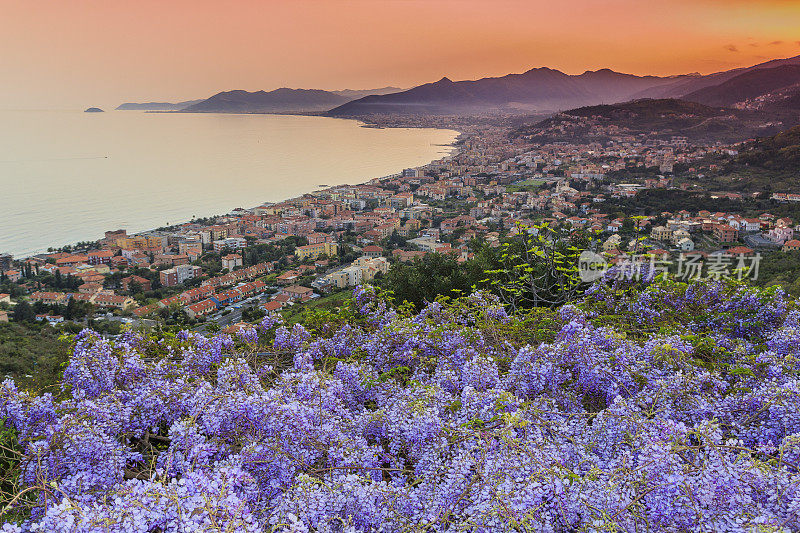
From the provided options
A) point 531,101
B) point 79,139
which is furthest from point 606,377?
point 531,101

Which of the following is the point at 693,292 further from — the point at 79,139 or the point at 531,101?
the point at 531,101

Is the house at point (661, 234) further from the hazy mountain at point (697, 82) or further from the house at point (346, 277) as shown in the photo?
the hazy mountain at point (697, 82)

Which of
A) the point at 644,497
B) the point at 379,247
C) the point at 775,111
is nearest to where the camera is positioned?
the point at 644,497

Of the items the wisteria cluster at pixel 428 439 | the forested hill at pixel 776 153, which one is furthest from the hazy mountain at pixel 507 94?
the wisteria cluster at pixel 428 439

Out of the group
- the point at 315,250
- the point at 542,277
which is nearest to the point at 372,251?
the point at 315,250

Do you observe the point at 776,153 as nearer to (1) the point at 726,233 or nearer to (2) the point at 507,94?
(1) the point at 726,233
